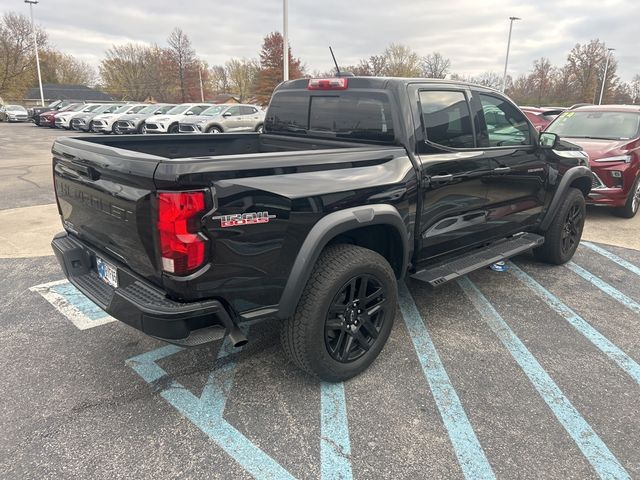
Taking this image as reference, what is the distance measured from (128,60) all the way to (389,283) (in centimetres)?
7812

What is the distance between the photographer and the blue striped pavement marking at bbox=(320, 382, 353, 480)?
221 centimetres

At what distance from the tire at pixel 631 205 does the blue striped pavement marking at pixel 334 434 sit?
6472 millimetres

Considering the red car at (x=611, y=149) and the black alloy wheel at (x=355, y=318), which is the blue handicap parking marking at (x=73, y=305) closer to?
the black alloy wheel at (x=355, y=318)

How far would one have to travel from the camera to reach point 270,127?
4219 mm

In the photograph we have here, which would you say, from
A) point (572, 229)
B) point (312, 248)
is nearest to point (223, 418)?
point (312, 248)

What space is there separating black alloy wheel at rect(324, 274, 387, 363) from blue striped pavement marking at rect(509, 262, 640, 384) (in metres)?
1.73

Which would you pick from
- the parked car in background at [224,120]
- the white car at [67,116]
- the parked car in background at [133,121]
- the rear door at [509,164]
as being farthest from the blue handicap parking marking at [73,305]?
the white car at [67,116]

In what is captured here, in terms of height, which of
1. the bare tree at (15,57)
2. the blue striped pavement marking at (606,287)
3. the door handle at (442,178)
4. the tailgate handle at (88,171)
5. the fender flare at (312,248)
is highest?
the bare tree at (15,57)

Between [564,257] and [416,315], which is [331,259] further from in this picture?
[564,257]

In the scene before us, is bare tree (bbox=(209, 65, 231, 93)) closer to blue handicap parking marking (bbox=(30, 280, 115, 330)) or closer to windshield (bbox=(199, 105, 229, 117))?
windshield (bbox=(199, 105, 229, 117))

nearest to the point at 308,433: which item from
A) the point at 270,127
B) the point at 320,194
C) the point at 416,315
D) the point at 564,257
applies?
the point at 320,194

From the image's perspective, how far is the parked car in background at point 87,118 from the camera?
24.1 metres

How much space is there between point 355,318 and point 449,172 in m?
1.31

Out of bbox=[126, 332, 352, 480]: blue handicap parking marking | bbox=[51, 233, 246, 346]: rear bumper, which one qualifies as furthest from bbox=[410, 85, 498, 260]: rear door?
bbox=[51, 233, 246, 346]: rear bumper
